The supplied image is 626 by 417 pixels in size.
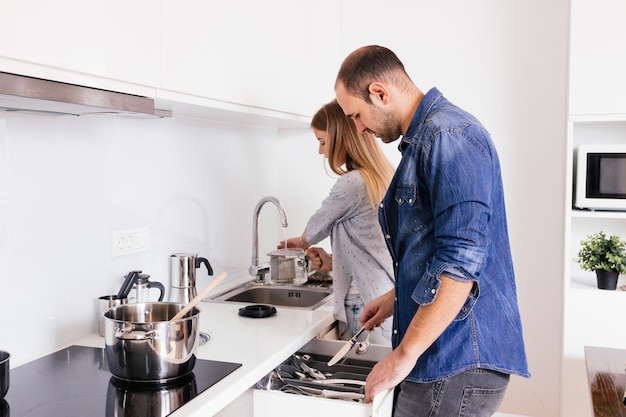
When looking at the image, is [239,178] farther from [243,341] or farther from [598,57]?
[598,57]

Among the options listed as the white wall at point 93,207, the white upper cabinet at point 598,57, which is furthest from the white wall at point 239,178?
the white upper cabinet at point 598,57

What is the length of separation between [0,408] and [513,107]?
239cm

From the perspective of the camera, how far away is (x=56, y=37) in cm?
124

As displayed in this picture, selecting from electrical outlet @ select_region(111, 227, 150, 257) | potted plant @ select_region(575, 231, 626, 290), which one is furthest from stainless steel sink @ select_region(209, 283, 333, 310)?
potted plant @ select_region(575, 231, 626, 290)

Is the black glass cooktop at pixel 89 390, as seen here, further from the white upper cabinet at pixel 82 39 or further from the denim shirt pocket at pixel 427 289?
the white upper cabinet at pixel 82 39

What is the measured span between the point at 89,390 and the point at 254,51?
1207mm

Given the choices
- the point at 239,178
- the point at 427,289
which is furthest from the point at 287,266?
the point at 427,289

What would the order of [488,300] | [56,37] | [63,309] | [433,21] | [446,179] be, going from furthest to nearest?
[433,21] < [63,309] < [488,300] < [446,179] < [56,37]

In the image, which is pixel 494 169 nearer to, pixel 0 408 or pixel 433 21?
pixel 0 408

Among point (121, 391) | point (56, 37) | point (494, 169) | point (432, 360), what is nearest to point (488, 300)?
point (432, 360)

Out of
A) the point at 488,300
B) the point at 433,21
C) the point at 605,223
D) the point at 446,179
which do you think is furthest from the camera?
the point at 433,21

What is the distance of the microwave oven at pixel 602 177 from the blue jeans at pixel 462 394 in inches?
50.7

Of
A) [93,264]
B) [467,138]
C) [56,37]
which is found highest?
[56,37]

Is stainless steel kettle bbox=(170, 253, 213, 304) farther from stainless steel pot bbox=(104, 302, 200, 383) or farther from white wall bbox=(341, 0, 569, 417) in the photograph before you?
white wall bbox=(341, 0, 569, 417)
